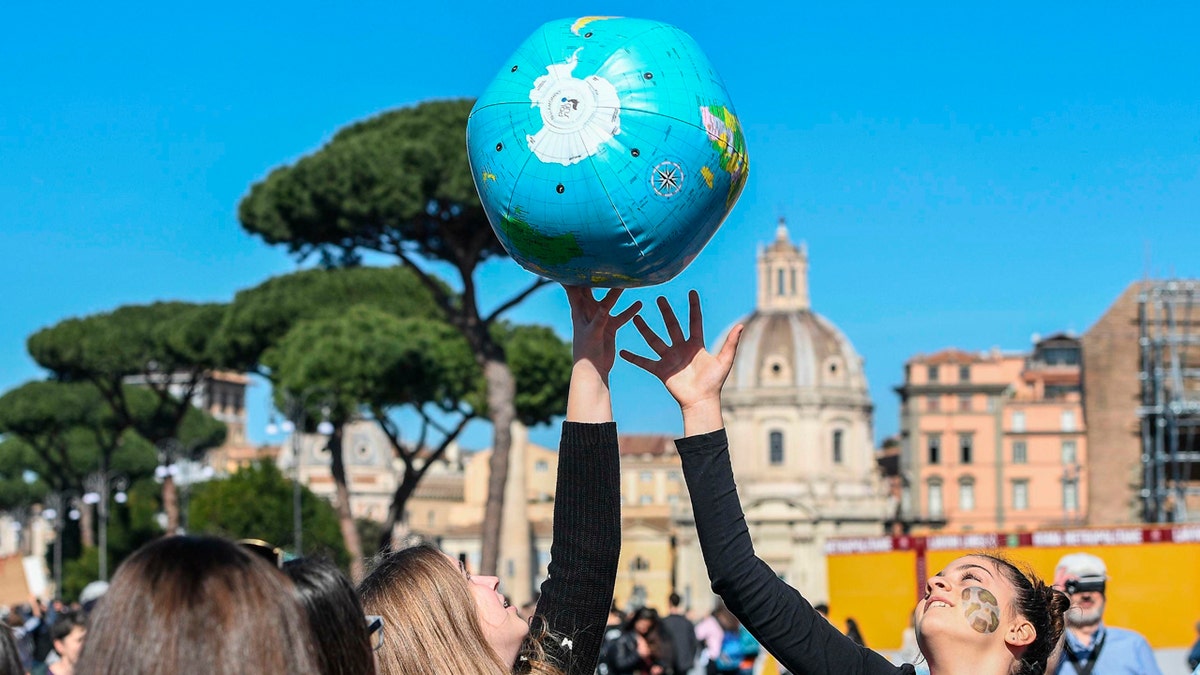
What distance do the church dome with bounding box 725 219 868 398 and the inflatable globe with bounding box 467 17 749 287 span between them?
79.3m

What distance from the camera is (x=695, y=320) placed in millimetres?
3094

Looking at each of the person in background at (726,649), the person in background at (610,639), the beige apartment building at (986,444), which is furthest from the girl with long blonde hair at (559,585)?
the beige apartment building at (986,444)

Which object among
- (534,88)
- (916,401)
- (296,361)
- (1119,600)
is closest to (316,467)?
(916,401)

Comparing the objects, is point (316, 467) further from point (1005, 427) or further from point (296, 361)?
point (296, 361)

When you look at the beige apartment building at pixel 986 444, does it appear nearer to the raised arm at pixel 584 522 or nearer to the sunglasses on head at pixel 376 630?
the raised arm at pixel 584 522

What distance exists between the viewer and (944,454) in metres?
81.9

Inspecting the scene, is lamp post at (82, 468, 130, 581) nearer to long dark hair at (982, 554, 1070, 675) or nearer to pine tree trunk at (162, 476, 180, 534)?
pine tree trunk at (162, 476, 180, 534)

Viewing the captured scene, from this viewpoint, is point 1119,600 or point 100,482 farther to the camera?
point 100,482

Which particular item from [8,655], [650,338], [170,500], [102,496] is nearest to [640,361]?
[650,338]

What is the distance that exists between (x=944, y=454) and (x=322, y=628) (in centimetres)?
8190

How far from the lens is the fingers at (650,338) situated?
121 inches

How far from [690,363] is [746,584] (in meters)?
0.41

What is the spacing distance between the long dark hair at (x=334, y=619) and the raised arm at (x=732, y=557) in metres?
0.96

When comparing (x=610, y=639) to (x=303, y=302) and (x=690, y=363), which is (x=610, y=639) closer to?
(x=690, y=363)
